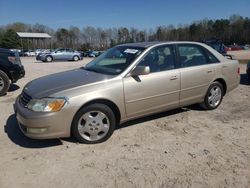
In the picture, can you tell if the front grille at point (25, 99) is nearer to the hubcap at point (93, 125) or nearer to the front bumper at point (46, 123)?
the front bumper at point (46, 123)

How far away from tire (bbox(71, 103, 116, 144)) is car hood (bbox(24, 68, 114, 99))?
1.44 ft

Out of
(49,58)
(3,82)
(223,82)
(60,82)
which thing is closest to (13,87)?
(3,82)

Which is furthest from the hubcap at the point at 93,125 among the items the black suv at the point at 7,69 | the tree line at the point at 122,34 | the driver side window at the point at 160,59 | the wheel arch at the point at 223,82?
the tree line at the point at 122,34

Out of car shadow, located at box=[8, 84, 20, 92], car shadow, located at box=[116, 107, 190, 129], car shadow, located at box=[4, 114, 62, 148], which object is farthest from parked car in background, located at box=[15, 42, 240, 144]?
car shadow, located at box=[8, 84, 20, 92]

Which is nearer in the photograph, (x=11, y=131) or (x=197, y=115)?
(x=11, y=131)

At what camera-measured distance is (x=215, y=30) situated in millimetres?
108625

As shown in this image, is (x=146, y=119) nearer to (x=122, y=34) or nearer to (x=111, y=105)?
(x=111, y=105)

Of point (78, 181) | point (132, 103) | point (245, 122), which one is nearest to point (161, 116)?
point (132, 103)

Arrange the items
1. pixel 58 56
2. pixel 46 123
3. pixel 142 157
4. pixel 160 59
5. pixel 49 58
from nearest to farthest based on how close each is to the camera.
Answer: pixel 142 157 → pixel 46 123 → pixel 160 59 → pixel 49 58 → pixel 58 56

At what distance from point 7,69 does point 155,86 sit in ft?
16.9

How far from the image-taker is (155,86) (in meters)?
4.93

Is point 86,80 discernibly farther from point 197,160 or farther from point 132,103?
point 197,160

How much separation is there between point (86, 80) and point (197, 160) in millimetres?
2064

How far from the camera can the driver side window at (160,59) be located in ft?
16.4
